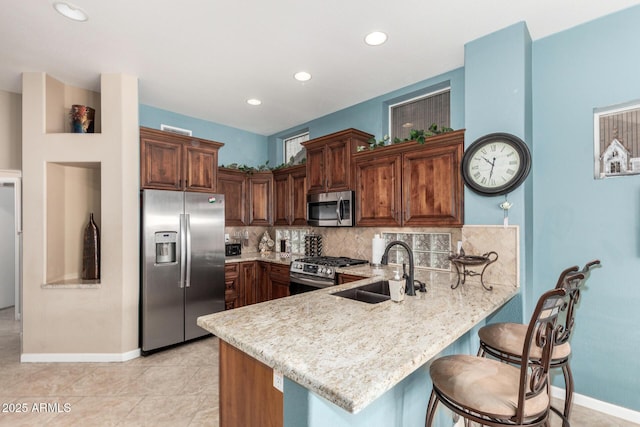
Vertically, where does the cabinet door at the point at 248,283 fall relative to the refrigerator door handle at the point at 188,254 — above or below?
below

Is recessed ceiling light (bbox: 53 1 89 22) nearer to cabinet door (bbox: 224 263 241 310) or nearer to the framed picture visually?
cabinet door (bbox: 224 263 241 310)

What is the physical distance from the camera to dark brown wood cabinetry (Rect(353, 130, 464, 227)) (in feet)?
9.09

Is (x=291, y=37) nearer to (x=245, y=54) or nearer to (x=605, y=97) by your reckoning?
(x=245, y=54)

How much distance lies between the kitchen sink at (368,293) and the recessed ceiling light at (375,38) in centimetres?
199

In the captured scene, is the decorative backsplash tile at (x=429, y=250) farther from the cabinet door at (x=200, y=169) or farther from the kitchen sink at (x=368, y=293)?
the cabinet door at (x=200, y=169)

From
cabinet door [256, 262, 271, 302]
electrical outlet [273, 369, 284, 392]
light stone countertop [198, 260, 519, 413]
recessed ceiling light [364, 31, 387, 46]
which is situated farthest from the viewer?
cabinet door [256, 262, 271, 302]

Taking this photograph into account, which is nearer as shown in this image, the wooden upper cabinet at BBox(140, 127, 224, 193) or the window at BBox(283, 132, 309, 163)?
the wooden upper cabinet at BBox(140, 127, 224, 193)

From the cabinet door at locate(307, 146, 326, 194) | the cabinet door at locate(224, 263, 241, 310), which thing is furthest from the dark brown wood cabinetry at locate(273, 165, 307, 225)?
the cabinet door at locate(224, 263, 241, 310)

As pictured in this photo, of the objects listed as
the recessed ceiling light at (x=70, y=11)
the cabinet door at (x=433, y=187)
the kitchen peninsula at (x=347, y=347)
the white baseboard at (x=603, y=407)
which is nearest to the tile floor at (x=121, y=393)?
the white baseboard at (x=603, y=407)

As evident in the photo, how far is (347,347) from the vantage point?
1.18 metres

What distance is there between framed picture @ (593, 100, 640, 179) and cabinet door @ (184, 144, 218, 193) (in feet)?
12.7

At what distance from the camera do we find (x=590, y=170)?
7.70ft

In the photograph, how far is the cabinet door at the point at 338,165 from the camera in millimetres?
3646

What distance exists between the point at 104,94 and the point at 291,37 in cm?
212
